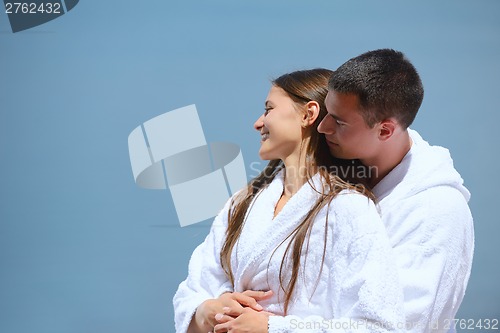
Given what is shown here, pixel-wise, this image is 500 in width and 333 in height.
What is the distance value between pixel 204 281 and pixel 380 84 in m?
0.60

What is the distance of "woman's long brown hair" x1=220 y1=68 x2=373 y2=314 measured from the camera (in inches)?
58.2

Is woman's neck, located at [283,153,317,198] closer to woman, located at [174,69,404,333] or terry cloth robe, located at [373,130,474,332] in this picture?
woman, located at [174,69,404,333]

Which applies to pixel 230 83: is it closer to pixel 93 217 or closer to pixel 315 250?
pixel 93 217

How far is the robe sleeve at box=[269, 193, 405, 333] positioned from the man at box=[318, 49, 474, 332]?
0.06 meters

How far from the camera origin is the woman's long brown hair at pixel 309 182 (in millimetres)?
1479

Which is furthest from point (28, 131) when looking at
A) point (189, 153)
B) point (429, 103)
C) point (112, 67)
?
point (429, 103)

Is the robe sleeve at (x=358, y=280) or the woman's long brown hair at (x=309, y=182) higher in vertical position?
the woman's long brown hair at (x=309, y=182)

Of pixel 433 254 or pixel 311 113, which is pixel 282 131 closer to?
pixel 311 113

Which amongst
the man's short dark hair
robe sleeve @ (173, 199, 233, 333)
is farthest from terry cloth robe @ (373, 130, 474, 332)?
robe sleeve @ (173, 199, 233, 333)
